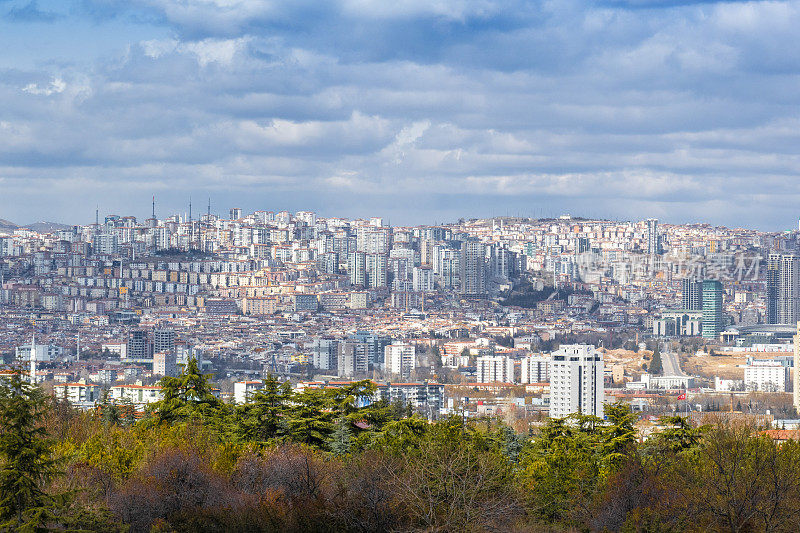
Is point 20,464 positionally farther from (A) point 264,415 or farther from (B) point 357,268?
(B) point 357,268

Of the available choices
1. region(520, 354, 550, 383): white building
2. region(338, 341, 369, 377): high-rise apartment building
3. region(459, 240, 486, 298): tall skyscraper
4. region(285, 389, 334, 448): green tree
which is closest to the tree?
region(285, 389, 334, 448): green tree

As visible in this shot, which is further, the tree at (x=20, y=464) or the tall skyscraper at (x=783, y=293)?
the tall skyscraper at (x=783, y=293)

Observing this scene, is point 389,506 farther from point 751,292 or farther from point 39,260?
point 39,260

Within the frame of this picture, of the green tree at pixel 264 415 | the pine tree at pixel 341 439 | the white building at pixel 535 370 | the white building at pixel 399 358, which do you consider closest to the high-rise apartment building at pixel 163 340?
the white building at pixel 399 358

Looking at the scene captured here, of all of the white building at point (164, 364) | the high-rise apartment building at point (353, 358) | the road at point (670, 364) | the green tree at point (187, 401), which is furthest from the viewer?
the high-rise apartment building at point (353, 358)

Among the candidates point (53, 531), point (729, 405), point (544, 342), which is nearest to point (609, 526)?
point (53, 531)

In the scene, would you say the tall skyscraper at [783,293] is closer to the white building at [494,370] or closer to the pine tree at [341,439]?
the white building at [494,370]

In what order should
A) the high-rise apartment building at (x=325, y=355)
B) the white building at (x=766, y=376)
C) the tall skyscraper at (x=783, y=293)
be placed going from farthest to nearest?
the tall skyscraper at (x=783, y=293) → the high-rise apartment building at (x=325, y=355) → the white building at (x=766, y=376)

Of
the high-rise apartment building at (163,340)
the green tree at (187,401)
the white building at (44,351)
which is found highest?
the green tree at (187,401)
